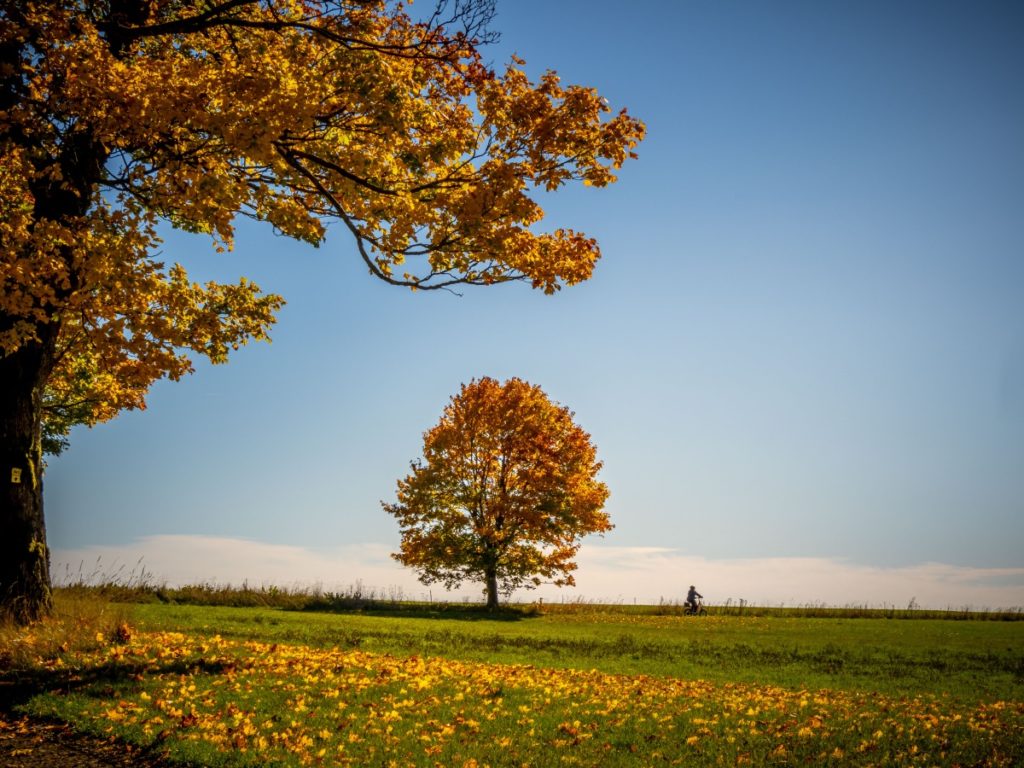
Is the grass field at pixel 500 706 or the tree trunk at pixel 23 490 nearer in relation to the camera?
the grass field at pixel 500 706

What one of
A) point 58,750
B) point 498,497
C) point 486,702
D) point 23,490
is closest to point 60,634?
point 23,490

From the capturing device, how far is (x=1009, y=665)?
17.2m

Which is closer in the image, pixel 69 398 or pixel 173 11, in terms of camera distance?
pixel 173 11

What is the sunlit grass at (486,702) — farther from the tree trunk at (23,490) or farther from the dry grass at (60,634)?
the tree trunk at (23,490)

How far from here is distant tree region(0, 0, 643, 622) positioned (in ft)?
34.6

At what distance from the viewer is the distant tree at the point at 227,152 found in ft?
34.6

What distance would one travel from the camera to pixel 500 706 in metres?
9.21

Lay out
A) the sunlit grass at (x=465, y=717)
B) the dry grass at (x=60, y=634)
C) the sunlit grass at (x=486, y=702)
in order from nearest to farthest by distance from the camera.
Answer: the sunlit grass at (x=465, y=717)
the sunlit grass at (x=486, y=702)
the dry grass at (x=60, y=634)

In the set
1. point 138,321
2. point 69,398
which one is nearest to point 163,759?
point 138,321

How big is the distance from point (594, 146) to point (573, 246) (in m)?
1.80

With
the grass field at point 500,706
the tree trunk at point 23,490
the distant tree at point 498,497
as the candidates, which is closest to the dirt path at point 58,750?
the grass field at point 500,706

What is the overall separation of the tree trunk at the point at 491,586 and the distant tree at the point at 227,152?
931 inches

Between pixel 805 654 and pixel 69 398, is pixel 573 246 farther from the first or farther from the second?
pixel 69 398

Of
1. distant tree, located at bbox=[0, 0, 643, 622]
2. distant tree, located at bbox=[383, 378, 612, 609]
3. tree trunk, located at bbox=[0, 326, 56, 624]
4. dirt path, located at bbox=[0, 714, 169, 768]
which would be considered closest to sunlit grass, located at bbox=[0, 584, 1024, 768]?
dirt path, located at bbox=[0, 714, 169, 768]
